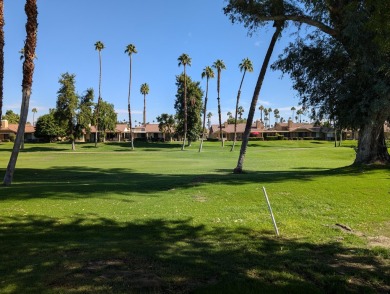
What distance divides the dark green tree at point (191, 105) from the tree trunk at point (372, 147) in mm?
62243

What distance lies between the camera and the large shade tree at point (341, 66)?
54.7 feet

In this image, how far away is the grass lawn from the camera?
5590mm

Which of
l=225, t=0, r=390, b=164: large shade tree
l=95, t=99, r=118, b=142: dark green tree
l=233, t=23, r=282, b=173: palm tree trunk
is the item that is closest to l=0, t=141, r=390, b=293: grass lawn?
l=225, t=0, r=390, b=164: large shade tree

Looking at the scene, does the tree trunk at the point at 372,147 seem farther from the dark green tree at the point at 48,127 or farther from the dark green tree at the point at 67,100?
the dark green tree at the point at 48,127

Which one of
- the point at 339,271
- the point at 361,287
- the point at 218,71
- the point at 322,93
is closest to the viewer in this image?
the point at 361,287

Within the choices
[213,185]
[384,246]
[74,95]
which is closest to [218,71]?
[74,95]

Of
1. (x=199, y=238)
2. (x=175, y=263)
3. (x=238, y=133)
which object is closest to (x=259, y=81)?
(x=199, y=238)

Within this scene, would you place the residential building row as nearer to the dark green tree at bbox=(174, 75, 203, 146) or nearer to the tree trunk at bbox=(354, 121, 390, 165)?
the dark green tree at bbox=(174, 75, 203, 146)

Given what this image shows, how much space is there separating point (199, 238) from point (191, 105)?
244 feet

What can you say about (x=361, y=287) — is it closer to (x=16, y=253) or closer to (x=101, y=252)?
(x=101, y=252)

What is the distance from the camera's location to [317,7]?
17.8 meters

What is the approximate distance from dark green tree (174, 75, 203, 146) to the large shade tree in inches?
2316

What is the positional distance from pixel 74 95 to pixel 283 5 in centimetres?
5215

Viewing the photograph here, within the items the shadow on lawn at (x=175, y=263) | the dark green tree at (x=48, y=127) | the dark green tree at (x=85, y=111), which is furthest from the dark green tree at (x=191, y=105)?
the shadow on lawn at (x=175, y=263)
